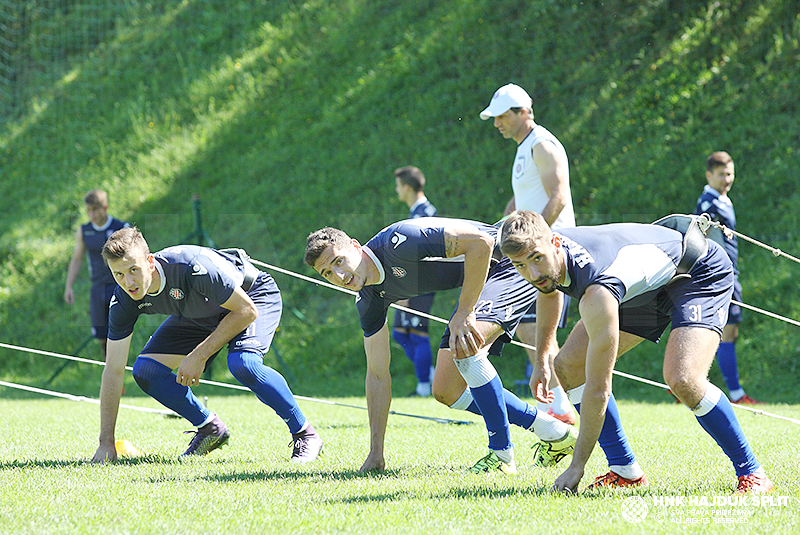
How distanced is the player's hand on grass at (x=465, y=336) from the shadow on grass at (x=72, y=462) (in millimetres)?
1926

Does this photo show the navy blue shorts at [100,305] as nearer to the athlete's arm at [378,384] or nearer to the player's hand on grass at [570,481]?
the athlete's arm at [378,384]

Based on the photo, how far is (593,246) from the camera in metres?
3.62

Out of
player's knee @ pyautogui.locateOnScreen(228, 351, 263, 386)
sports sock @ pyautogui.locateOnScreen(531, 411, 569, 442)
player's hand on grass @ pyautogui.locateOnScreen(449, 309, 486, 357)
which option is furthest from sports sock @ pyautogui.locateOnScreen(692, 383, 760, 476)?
player's knee @ pyautogui.locateOnScreen(228, 351, 263, 386)

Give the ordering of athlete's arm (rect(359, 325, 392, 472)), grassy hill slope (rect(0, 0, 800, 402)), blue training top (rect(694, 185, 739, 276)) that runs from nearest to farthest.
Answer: athlete's arm (rect(359, 325, 392, 472))
blue training top (rect(694, 185, 739, 276))
grassy hill slope (rect(0, 0, 800, 402))

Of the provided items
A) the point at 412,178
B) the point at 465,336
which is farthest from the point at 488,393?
the point at 412,178

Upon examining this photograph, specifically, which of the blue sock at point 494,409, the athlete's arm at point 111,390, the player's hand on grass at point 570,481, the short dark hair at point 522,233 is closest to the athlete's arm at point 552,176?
the blue sock at point 494,409

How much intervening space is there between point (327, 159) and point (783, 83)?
21.1ft

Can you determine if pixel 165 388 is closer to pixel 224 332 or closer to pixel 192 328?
pixel 192 328

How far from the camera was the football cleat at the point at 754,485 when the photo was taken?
3572 millimetres

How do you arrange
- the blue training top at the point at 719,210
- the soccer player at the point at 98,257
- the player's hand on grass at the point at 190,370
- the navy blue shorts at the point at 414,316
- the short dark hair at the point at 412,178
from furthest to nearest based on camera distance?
the soccer player at the point at 98,257, the navy blue shorts at the point at 414,316, the short dark hair at the point at 412,178, the blue training top at the point at 719,210, the player's hand on grass at the point at 190,370

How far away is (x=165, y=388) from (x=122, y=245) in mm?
1088

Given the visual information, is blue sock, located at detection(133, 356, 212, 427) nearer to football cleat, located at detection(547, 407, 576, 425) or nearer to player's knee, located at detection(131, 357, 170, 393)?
player's knee, located at detection(131, 357, 170, 393)

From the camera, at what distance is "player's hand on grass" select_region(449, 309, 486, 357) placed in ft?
13.3

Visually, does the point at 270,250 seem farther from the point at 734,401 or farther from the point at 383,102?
the point at 734,401
